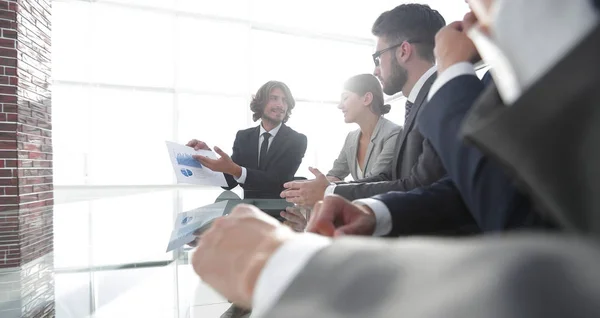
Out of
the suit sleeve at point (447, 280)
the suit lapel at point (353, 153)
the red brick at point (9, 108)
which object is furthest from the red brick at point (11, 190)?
the suit sleeve at point (447, 280)

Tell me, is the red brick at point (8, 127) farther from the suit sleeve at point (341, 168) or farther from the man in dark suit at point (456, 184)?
the man in dark suit at point (456, 184)

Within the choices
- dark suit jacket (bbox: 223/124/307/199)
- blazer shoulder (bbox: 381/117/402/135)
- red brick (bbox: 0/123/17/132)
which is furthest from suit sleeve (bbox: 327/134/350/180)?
red brick (bbox: 0/123/17/132)

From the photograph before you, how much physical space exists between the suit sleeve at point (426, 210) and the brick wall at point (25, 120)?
1745 millimetres

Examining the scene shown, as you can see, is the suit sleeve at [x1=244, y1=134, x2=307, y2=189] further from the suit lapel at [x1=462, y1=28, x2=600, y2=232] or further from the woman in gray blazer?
the suit lapel at [x1=462, y1=28, x2=600, y2=232]

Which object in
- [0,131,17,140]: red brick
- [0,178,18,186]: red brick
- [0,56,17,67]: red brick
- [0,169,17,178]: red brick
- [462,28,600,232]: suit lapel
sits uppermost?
[0,56,17,67]: red brick

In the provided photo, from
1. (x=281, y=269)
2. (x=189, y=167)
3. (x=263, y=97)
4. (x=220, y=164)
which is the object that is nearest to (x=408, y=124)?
(x=281, y=269)

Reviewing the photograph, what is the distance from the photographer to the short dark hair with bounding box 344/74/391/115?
115 inches

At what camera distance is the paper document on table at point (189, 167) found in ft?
6.29

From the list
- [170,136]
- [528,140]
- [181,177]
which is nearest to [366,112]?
[181,177]

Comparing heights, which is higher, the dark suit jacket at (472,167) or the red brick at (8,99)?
the red brick at (8,99)

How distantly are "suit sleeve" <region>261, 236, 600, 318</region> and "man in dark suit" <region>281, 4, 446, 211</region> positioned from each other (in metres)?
1.08

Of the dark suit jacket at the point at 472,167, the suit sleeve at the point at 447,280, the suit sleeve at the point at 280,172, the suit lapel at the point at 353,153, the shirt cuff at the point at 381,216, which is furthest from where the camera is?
the suit lapel at the point at 353,153

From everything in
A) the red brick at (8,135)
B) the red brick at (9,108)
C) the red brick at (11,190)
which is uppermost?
the red brick at (9,108)

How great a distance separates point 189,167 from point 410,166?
1329 mm
